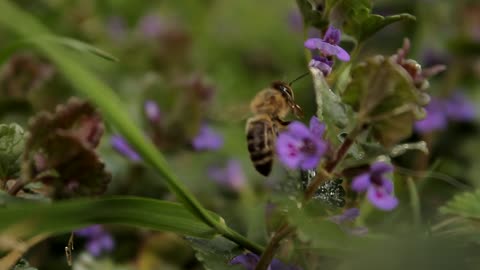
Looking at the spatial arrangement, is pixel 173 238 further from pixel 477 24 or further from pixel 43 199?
pixel 477 24

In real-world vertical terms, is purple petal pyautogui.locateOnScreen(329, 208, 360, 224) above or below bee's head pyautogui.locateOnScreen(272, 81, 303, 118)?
below

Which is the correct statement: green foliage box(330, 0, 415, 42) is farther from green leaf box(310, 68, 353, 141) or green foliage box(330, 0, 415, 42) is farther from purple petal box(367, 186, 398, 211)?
purple petal box(367, 186, 398, 211)

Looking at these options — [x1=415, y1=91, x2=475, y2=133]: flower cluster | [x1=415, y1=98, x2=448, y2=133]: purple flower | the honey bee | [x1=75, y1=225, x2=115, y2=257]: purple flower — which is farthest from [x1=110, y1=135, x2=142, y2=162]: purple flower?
[x1=415, y1=91, x2=475, y2=133]: flower cluster

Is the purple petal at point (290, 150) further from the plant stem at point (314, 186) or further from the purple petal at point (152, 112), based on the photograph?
the purple petal at point (152, 112)

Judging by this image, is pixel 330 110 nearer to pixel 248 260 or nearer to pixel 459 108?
pixel 248 260

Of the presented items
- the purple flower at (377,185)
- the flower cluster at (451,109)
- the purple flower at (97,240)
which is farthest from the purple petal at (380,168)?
the flower cluster at (451,109)
